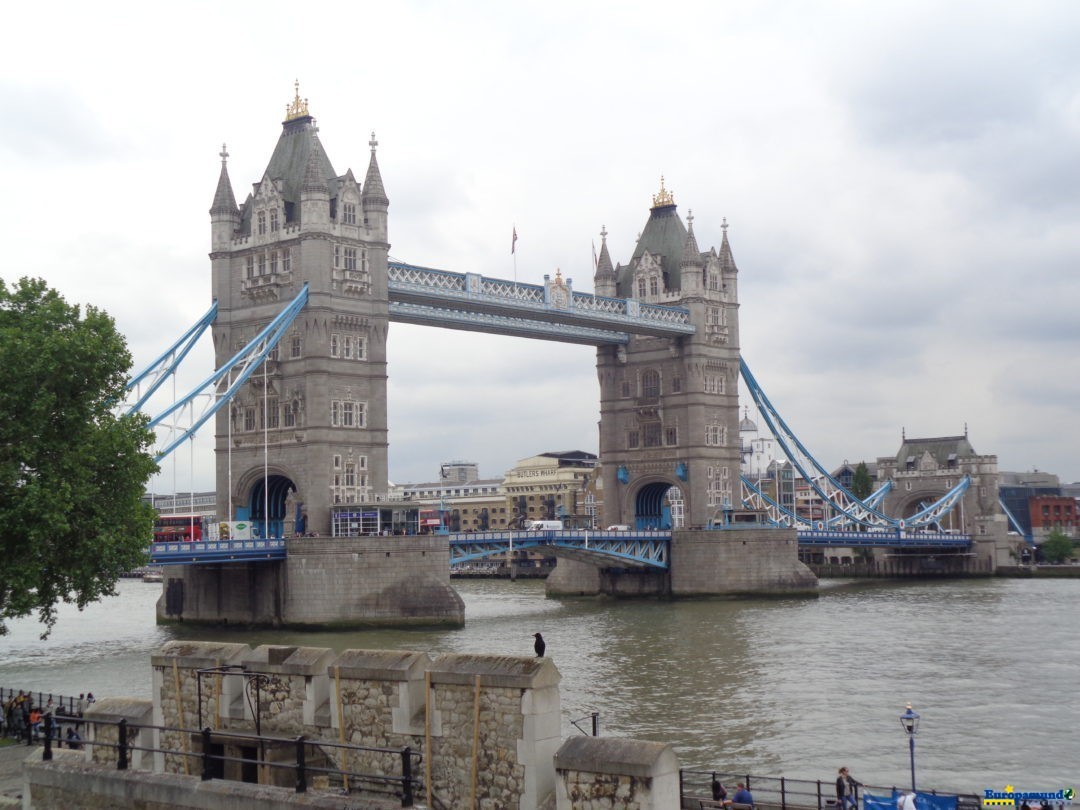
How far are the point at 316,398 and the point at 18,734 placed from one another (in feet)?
134

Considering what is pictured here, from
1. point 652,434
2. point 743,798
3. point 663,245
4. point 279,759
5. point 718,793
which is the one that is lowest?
point 718,793

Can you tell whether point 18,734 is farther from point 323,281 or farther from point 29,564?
point 323,281

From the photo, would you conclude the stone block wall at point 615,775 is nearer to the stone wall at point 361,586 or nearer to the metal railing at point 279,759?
the metal railing at point 279,759

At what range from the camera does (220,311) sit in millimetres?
70500

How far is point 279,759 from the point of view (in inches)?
664

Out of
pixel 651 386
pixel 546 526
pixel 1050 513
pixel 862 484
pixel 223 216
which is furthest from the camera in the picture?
pixel 1050 513

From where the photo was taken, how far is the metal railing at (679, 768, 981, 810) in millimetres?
20078

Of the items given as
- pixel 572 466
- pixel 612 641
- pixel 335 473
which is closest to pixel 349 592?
pixel 335 473

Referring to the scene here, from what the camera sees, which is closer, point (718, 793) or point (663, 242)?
point (718, 793)

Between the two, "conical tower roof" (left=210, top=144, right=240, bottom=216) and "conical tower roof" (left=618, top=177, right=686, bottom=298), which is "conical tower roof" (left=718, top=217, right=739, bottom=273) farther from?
"conical tower roof" (left=210, top=144, right=240, bottom=216)

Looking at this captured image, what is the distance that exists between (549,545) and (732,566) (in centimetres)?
1323

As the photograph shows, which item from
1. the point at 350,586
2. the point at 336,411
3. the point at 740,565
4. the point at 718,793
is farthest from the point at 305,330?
the point at 718,793

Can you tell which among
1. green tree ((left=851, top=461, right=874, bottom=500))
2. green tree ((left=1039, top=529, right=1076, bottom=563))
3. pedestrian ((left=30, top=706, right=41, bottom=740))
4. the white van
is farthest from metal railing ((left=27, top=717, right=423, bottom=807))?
green tree ((left=851, top=461, right=874, bottom=500))

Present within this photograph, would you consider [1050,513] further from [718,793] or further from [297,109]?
[718,793]
